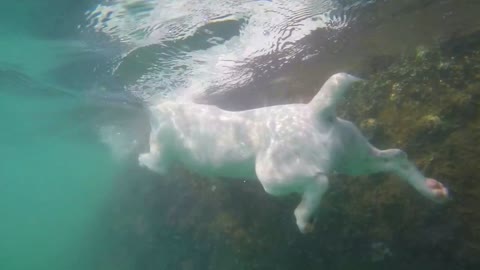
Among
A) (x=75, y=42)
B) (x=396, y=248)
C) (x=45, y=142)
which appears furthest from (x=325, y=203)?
(x=45, y=142)

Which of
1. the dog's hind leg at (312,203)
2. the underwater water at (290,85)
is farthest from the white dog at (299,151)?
the underwater water at (290,85)

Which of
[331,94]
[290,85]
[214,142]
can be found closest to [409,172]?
[331,94]

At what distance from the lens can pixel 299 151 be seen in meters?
4.39

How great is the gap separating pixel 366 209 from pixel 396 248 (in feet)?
2.94

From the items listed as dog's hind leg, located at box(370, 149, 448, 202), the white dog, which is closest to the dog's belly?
the white dog

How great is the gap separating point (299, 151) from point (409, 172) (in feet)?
5.91

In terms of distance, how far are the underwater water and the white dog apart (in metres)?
1.81

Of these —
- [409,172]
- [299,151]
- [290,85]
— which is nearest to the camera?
[299,151]

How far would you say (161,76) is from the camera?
10.8m

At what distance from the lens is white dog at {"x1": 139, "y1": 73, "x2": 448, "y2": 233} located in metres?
4.28

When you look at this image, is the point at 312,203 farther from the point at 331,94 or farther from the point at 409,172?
the point at 409,172

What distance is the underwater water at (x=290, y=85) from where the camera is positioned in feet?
20.2

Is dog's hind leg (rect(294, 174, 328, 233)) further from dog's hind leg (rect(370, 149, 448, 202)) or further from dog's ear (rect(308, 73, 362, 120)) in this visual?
dog's hind leg (rect(370, 149, 448, 202))

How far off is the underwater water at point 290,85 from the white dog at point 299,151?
5.95ft
